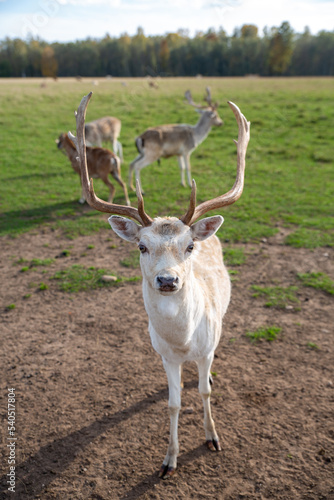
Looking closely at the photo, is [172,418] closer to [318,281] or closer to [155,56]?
[318,281]

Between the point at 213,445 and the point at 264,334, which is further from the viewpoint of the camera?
the point at 264,334

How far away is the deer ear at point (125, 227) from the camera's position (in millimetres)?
3289

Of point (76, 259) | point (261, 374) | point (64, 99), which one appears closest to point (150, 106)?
point (64, 99)

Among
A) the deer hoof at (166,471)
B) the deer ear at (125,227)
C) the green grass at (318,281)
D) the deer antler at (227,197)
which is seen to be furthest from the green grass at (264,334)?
the deer ear at (125,227)

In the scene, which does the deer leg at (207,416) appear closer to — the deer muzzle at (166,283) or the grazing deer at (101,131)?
the deer muzzle at (166,283)

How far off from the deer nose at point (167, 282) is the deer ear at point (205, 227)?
674 millimetres

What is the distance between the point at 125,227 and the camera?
3352 mm

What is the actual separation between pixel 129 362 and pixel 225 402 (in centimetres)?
127

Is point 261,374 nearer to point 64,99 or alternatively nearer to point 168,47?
point 64,99

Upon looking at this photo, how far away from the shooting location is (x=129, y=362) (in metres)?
4.88

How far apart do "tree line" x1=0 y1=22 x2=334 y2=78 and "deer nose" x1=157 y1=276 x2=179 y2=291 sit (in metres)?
53.3

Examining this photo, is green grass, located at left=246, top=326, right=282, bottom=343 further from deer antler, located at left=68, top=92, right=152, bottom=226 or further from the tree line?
the tree line

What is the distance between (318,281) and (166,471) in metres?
4.12

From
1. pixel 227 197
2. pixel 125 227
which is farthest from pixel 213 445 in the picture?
pixel 227 197
